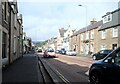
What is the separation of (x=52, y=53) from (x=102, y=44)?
1203cm

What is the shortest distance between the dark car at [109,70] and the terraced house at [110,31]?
3619 centimetres

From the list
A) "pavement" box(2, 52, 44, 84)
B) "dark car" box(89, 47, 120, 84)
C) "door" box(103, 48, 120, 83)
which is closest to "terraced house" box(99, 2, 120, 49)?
"pavement" box(2, 52, 44, 84)

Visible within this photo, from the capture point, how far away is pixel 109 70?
999 cm

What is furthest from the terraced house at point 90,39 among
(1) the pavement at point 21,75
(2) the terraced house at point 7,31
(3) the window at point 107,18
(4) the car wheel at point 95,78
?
(4) the car wheel at point 95,78

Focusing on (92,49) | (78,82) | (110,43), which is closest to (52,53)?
(110,43)

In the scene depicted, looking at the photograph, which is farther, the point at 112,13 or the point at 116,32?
the point at 112,13

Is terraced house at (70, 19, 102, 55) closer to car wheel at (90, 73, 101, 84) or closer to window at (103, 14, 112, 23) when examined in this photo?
window at (103, 14, 112, 23)

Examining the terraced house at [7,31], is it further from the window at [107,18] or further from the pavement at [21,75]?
the window at [107,18]

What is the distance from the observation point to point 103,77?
10.4 meters

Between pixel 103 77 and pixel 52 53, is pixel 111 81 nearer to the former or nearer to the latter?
pixel 103 77

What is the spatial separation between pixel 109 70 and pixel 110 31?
41.2 metres

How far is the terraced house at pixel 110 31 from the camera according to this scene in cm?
4773

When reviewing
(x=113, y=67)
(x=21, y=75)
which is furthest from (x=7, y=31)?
(x=113, y=67)

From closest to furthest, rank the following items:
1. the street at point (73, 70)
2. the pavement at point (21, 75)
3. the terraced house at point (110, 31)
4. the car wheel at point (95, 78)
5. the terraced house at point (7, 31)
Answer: the car wheel at point (95, 78) → the pavement at point (21, 75) → the street at point (73, 70) → the terraced house at point (7, 31) → the terraced house at point (110, 31)
